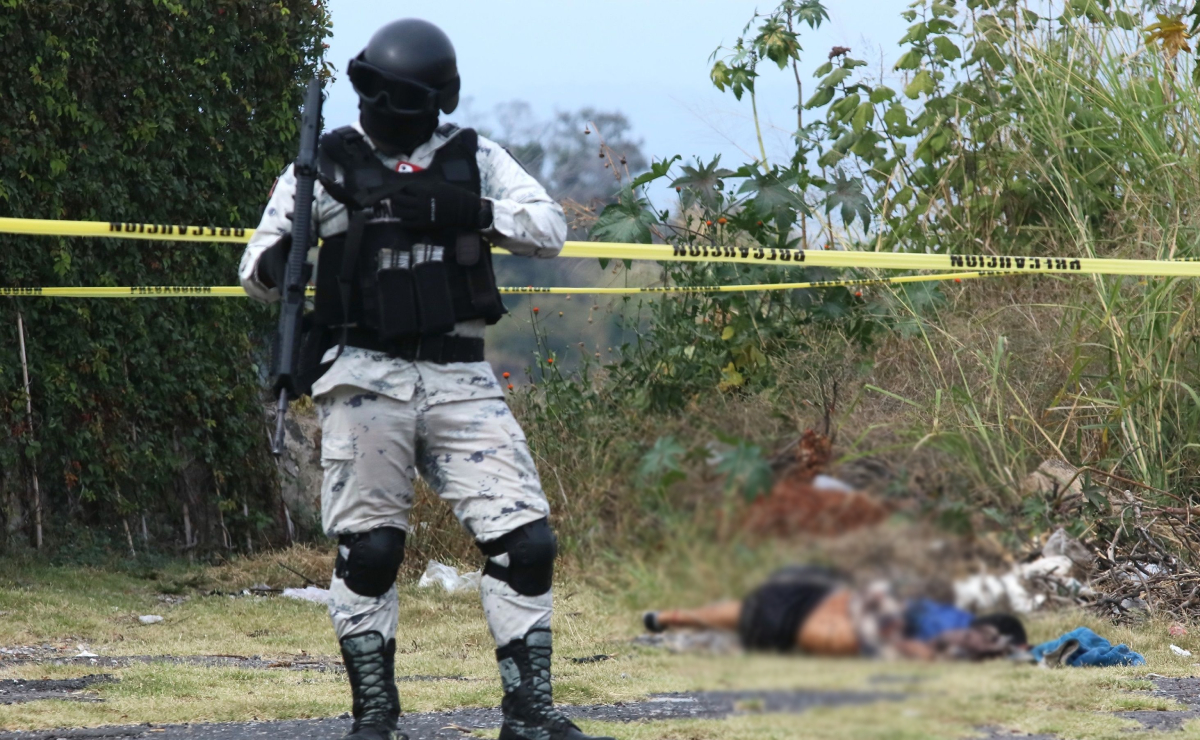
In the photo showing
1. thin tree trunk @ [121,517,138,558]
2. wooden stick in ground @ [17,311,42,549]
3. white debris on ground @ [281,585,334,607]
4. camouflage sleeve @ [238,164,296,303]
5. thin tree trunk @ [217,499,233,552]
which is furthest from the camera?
thin tree trunk @ [217,499,233,552]

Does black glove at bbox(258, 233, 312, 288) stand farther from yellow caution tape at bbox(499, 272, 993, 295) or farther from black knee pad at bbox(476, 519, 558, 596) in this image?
yellow caution tape at bbox(499, 272, 993, 295)

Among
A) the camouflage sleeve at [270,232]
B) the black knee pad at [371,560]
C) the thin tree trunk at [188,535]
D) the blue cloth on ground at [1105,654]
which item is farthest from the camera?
the thin tree trunk at [188,535]

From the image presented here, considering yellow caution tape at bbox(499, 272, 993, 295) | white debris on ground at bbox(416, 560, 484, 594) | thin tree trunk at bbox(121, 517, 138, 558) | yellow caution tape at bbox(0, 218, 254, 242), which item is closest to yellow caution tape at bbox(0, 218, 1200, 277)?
yellow caution tape at bbox(0, 218, 254, 242)

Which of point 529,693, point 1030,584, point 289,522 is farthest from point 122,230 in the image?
point 1030,584

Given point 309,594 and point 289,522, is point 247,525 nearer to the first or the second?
point 289,522

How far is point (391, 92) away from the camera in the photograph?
123 inches

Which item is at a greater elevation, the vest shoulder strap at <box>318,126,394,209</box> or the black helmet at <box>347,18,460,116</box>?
the black helmet at <box>347,18,460,116</box>

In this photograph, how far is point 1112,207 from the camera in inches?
274

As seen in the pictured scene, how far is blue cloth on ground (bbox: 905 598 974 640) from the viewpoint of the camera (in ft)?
4.00

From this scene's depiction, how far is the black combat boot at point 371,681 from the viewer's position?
314 centimetres

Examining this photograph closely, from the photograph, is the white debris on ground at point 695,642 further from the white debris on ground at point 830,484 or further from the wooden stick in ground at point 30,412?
the wooden stick in ground at point 30,412

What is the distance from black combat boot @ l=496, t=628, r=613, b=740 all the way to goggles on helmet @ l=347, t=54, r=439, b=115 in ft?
4.01

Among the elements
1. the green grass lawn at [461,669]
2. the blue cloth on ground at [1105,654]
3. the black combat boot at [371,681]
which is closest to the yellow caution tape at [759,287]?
the green grass lawn at [461,669]

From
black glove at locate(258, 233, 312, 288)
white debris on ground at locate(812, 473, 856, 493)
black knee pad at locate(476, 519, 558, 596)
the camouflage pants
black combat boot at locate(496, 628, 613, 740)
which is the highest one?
black glove at locate(258, 233, 312, 288)
